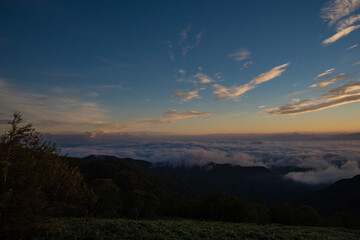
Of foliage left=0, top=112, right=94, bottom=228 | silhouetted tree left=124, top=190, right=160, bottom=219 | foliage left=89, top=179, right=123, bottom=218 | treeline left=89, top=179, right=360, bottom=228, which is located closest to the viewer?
foliage left=0, top=112, right=94, bottom=228

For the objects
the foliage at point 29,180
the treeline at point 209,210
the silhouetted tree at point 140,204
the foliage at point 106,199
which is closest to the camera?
the foliage at point 29,180

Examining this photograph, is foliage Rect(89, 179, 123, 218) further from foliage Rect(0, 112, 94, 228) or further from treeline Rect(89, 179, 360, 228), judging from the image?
foliage Rect(0, 112, 94, 228)

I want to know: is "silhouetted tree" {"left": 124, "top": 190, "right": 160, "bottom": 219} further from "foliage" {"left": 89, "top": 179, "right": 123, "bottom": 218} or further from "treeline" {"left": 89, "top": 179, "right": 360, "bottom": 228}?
"foliage" {"left": 89, "top": 179, "right": 123, "bottom": 218}

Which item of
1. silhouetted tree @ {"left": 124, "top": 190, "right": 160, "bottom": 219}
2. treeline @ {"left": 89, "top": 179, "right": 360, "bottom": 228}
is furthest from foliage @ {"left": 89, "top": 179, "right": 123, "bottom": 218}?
silhouetted tree @ {"left": 124, "top": 190, "right": 160, "bottom": 219}

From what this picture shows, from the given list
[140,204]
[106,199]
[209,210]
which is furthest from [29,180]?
[209,210]

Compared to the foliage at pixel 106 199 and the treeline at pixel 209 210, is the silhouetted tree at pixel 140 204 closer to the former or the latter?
the treeline at pixel 209 210

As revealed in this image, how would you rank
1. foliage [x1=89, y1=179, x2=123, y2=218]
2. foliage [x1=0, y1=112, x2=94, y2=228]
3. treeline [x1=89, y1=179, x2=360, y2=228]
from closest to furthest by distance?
foliage [x1=0, y1=112, x2=94, y2=228] < foliage [x1=89, y1=179, x2=123, y2=218] < treeline [x1=89, y1=179, x2=360, y2=228]

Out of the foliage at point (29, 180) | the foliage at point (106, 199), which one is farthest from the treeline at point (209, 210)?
the foliage at point (29, 180)

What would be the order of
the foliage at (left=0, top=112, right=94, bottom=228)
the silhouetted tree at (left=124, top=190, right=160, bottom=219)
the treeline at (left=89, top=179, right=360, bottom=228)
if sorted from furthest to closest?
the silhouetted tree at (left=124, top=190, right=160, bottom=219) < the treeline at (left=89, top=179, right=360, bottom=228) < the foliage at (left=0, top=112, right=94, bottom=228)

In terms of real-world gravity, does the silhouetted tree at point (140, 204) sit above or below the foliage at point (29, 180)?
below

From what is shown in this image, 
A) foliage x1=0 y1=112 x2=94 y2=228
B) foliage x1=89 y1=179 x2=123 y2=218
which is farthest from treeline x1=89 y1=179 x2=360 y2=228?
foliage x1=0 y1=112 x2=94 y2=228

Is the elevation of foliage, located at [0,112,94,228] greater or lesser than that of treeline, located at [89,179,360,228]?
greater

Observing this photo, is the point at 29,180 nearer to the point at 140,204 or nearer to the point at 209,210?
the point at 140,204

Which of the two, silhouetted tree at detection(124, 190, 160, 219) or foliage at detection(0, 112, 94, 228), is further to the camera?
silhouetted tree at detection(124, 190, 160, 219)
